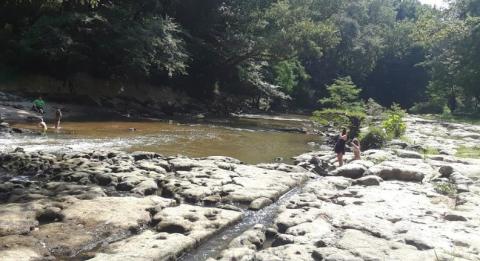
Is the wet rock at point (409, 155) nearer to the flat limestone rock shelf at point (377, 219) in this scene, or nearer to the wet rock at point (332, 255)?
the flat limestone rock shelf at point (377, 219)

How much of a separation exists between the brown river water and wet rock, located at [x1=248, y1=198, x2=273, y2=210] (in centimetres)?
645

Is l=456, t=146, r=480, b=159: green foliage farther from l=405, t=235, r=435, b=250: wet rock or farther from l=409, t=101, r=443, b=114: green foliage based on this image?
l=409, t=101, r=443, b=114: green foliage

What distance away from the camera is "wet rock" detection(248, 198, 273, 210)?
10514mm

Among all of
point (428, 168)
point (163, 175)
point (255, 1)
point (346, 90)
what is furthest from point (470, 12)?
point (163, 175)

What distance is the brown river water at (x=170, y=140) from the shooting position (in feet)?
59.3

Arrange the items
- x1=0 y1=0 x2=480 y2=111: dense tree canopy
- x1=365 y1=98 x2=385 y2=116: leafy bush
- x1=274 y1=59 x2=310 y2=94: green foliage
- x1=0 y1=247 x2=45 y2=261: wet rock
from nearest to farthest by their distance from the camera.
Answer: x1=0 y1=247 x2=45 y2=261: wet rock < x1=365 y1=98 x2=385 y2=116: leafy bush < x1=0 y1=0 x2=480 y2=111: dense tree canopy < x1=274 y1=59 x2=310 y2=94: green foliage

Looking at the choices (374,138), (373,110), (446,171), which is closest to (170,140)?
(374,138)

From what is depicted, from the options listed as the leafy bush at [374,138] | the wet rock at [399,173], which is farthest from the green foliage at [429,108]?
the wet rock at [399,173]

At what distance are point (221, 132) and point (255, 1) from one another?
18.4 m

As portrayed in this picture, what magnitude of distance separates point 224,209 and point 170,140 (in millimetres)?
12358

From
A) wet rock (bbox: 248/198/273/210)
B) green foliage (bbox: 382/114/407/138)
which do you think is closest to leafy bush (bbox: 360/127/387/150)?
green foliage (bbox: 382/114/407/138)

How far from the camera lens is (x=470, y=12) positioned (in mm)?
52469

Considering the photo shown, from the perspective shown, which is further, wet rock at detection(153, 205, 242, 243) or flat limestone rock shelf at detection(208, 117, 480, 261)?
wet rock at detection(153, 205, 242, 243)

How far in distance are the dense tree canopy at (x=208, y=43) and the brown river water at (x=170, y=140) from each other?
5.46 m
